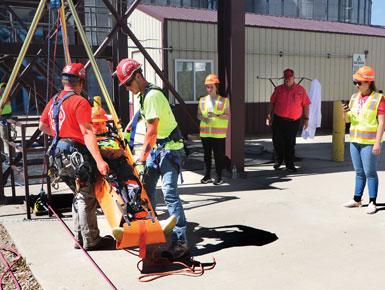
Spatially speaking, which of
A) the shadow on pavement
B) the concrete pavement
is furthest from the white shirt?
the shadow on pavement

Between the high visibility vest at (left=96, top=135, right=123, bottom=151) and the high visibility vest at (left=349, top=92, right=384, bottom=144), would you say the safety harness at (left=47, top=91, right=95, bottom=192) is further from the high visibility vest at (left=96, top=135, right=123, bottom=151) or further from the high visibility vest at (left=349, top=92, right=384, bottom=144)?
the high visibility vest at (left=349, top=92, right=384, bottom=144)

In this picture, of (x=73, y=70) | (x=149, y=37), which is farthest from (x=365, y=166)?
(x=149, y=37)

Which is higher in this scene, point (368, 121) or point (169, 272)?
point (368, 121)

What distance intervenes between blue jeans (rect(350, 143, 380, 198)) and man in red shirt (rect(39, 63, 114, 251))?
3650 mm

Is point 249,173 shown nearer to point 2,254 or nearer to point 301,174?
point 301,174

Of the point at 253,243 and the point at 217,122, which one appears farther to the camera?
the point at 217,122

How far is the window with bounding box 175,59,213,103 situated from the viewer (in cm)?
1517

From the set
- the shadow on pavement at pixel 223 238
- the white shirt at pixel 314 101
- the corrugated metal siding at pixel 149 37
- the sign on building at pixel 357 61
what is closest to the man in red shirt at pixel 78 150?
the shadow on pavement at pixel 223 238

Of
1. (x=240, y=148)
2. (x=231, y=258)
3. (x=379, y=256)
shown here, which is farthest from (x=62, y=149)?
(x=240, y=148)

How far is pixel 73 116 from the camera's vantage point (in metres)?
4.23

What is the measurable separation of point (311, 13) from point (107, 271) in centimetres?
3575

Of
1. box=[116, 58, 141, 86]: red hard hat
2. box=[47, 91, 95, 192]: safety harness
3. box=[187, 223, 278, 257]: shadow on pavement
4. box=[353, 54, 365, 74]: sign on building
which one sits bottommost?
box=[187, 223, 278, 257]: shadow on pavement

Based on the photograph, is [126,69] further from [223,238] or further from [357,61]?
[357,61]

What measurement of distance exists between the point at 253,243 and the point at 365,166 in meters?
2.20
